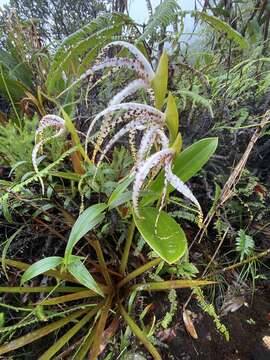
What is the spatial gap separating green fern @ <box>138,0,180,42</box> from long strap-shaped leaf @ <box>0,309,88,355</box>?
0.73 m

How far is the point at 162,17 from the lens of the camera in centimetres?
78

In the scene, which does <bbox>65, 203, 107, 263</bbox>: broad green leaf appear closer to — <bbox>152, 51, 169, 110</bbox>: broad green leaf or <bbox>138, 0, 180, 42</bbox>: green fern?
<bbox>152, 51, 169, 110</bbox>: broad green leaf

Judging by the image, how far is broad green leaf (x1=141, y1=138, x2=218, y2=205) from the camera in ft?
2.43

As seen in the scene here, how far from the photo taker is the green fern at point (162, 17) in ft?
2.51

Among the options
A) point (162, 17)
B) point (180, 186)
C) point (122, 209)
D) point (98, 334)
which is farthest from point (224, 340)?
point (162, 17)

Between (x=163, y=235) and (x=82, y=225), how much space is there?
0.18m

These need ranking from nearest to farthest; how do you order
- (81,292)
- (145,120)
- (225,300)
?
(145,120) < (81,292) < (225,300)

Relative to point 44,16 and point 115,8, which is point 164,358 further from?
point 44,16

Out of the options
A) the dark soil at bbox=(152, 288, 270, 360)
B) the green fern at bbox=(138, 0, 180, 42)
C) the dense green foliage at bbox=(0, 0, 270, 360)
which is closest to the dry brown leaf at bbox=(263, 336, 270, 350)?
the dark soil at bbox=(152, 288, 270, 360)

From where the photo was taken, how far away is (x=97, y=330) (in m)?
0.78

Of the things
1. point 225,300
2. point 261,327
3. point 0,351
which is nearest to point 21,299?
point 0,351

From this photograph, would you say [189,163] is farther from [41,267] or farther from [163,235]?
[41,267]

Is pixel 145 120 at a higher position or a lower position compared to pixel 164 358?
higher

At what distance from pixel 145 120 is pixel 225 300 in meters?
0.65
